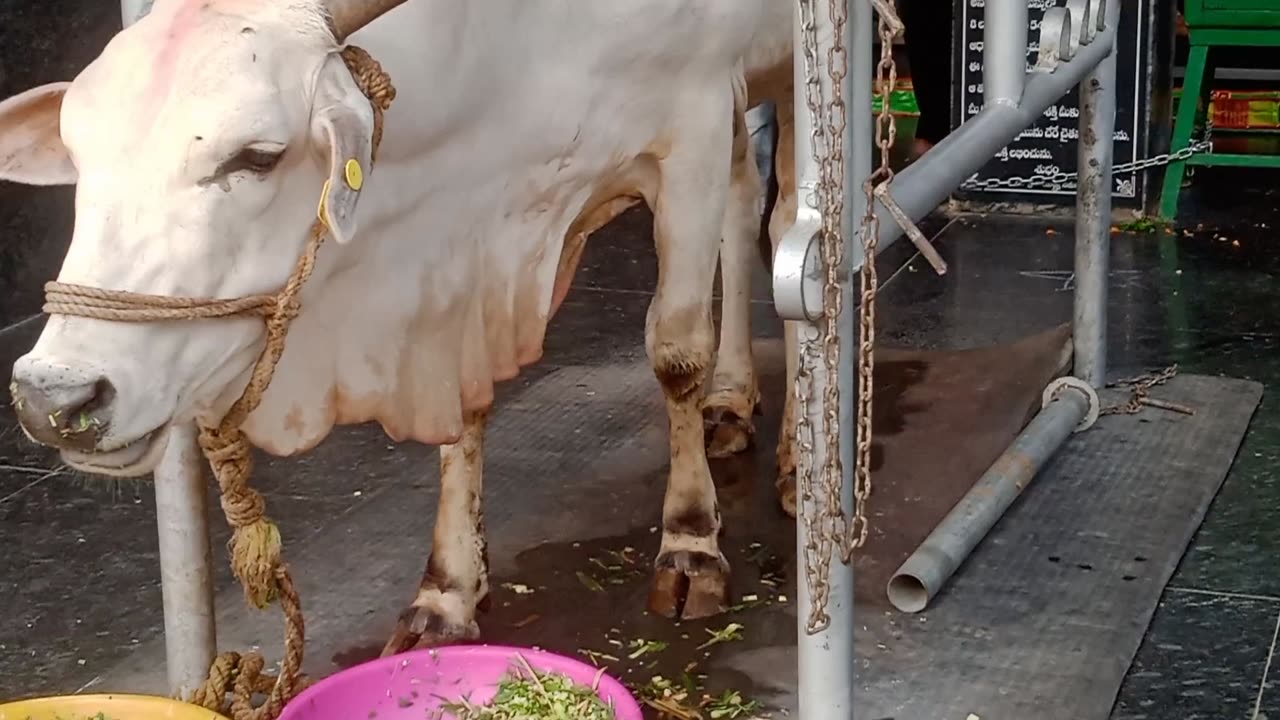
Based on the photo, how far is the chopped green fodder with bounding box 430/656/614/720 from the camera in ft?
7.58

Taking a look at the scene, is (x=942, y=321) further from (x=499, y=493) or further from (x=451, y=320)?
(x=451, y=320)

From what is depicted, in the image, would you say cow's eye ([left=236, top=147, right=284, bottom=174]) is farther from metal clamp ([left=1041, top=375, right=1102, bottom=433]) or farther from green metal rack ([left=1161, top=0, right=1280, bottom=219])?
green metal rack ([left=1161, top=0, right=1280, bottom=219])

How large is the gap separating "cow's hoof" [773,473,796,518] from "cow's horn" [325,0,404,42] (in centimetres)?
147

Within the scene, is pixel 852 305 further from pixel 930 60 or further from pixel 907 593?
pixel 930 60

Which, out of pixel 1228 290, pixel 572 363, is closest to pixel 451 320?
pixel 572 363

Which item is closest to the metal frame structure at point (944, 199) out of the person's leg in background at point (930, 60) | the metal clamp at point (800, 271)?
the metal clamp at point (800, 271)

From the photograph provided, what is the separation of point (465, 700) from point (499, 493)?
1.07 m

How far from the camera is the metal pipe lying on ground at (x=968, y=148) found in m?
2.30

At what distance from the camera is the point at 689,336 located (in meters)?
2.91

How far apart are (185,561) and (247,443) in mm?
311

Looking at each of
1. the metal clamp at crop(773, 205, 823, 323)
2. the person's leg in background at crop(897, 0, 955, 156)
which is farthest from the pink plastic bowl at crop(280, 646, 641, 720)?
the person's leg in background at crop(897, 0, 955, 156)

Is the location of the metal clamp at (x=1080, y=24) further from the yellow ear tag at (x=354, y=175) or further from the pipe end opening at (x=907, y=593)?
the yellow ear tag at (x=354, y=175)

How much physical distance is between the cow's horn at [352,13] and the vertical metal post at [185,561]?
0.63 meters

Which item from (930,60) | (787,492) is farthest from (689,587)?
(930,60)
